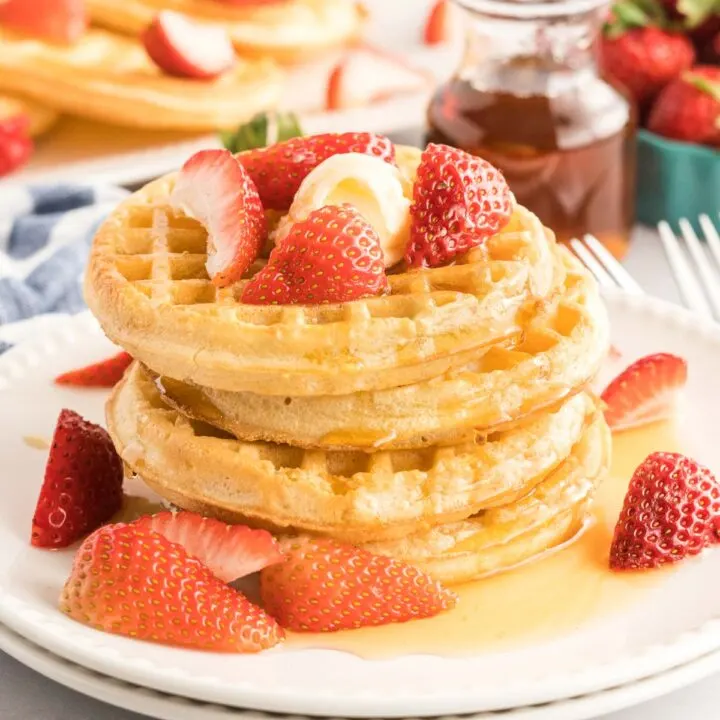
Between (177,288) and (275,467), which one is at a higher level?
(177,288)

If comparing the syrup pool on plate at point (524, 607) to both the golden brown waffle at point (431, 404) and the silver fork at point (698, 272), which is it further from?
the silver fork at point (698, 272)

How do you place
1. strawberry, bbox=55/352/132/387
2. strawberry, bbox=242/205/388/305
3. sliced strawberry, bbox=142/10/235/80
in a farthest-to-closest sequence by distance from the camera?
sliced strawberry, bbox=142/10/235/80 → strawberry, bbox=55/352/132/387 → strawberry, bbox=242/205/388/305

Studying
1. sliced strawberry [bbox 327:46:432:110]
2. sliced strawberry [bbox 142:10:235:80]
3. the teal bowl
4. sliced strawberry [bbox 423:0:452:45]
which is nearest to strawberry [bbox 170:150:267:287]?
the teal bowl

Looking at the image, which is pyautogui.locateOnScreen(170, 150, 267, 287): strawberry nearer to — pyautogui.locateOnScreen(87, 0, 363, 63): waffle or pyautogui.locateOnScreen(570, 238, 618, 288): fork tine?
pyautogui.locateOnScreen(570, 238, 618, 288): fork tine

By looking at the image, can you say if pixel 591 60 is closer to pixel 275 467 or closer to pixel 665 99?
pixel 665 99

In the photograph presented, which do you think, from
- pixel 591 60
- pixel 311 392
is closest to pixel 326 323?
pixel 311 392

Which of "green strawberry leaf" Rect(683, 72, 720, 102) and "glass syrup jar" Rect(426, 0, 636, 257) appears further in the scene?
"green strawberry leaf" Rect(683, 72, 720, 102)

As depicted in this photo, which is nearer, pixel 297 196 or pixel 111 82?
pixel 297 196

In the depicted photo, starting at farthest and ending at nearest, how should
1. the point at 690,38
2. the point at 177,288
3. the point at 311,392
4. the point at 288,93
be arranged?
the point at 288,93 → the point at 690,38 → the point at 177,288 → the point at 311,392
